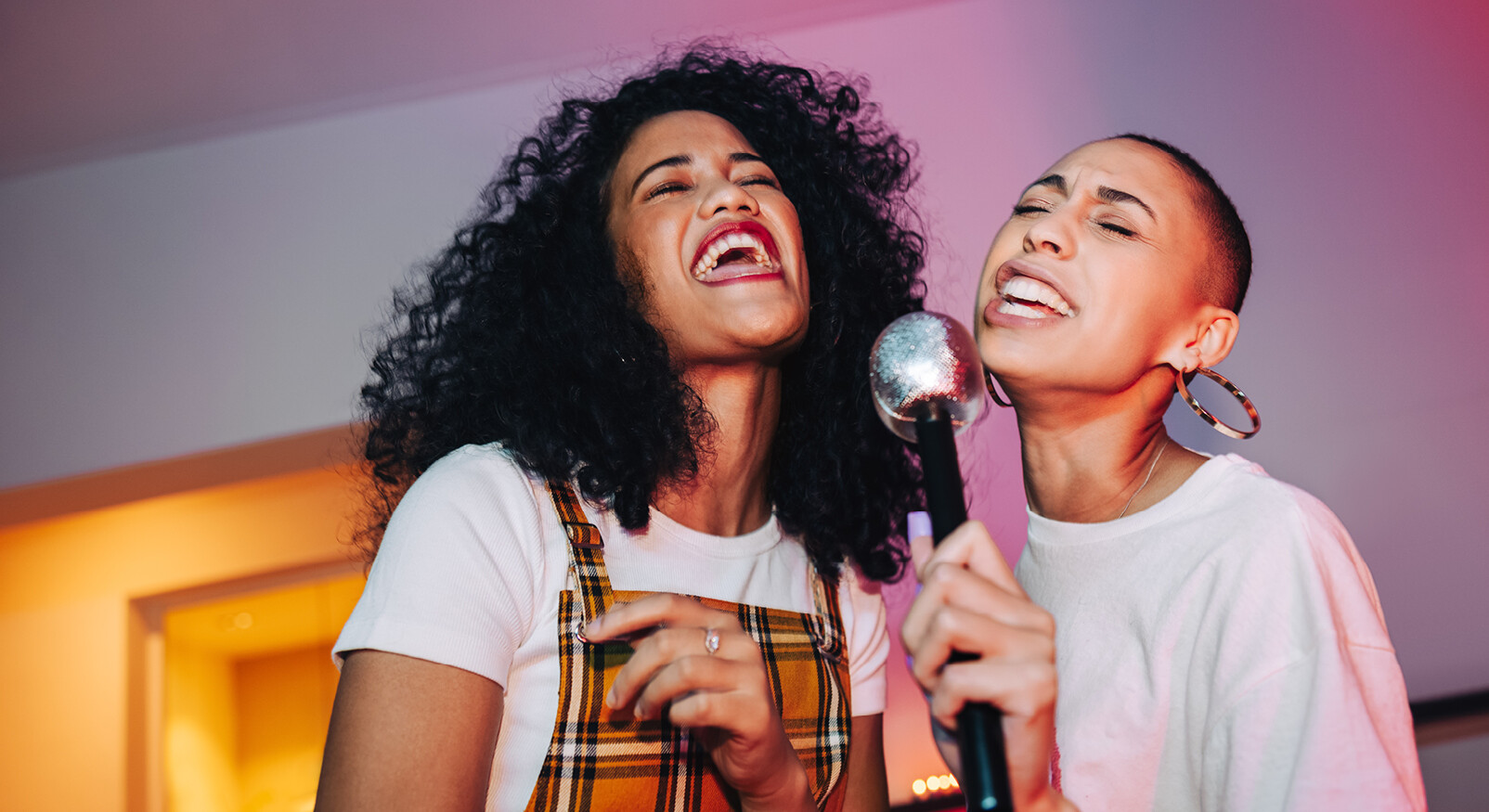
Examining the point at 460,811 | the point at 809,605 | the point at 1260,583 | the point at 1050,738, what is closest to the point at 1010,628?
the point at 1050,738

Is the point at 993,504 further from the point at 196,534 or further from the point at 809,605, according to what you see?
the point at 196,534

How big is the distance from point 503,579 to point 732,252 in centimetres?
69

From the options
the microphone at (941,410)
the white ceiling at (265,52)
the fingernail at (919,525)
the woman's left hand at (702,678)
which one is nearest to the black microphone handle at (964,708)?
the microphone at (941,410)

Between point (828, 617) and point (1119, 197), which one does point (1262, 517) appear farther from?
point (828, 617)

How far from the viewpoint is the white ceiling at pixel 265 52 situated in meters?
3.42

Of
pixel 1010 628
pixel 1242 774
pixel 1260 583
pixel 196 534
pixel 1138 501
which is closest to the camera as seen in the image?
pixel 1010 628

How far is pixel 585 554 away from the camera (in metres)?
1.52

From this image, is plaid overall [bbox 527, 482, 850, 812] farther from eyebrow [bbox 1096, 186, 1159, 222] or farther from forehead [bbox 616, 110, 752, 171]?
eyebrow [bbox 1096, 186, 1159, 222]

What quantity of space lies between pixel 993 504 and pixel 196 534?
325 centimetres

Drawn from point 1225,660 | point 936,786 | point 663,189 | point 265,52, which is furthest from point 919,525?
point 265,52

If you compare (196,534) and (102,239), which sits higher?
(102,239)

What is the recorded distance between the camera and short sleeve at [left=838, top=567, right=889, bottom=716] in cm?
186

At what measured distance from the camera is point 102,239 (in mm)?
3861

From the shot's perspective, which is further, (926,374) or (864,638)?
(864,638)
